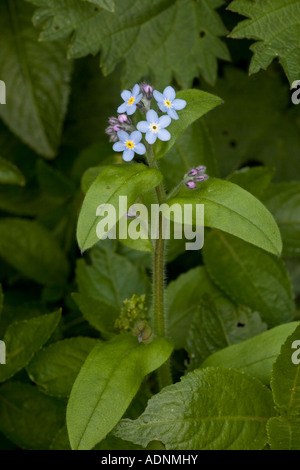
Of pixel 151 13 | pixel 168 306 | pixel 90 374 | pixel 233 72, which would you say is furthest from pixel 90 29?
pixel 90 374

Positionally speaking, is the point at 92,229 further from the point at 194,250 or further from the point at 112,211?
the point at 194,250

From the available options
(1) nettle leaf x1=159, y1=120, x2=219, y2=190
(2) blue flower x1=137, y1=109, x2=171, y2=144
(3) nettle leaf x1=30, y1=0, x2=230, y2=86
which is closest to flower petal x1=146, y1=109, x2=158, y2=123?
(2) blue flower x1=137, y1=109, x2=171, y2=144

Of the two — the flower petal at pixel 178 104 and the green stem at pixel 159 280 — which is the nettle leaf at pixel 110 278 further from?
the flower petal at pixel 178 104

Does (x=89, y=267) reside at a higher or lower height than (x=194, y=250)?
higher

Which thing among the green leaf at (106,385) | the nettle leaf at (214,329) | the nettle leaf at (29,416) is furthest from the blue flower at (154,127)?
the nettle leaf at (29,416)

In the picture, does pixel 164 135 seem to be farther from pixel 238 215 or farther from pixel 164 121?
pixel 238 215

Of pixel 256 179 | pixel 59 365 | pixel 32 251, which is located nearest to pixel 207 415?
pixel 59 365

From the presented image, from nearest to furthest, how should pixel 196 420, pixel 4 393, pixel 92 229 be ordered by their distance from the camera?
pixel 92 229 → pixel 196 420 → pixel 4 393
